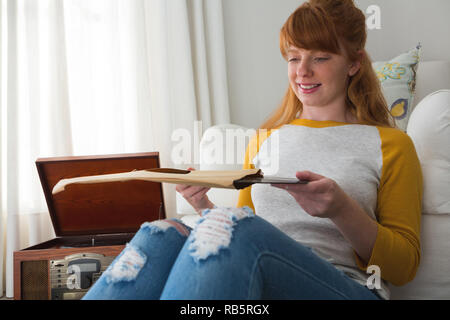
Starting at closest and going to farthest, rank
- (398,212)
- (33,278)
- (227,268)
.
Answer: (227,268) < (398,212) < (33,278)

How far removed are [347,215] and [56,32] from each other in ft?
5.66

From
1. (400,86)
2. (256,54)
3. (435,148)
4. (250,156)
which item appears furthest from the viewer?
(256,54)

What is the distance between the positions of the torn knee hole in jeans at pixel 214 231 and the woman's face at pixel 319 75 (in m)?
0.45

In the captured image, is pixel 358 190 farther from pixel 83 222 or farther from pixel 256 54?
pixel 256 54

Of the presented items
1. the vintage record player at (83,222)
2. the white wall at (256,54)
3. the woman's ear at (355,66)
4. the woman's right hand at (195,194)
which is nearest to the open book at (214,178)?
the woman's right hand at (195,194)

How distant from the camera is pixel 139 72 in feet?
6.57

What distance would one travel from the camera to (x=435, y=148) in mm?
945

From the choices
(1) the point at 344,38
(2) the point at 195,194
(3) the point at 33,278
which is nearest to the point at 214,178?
(2) the point at 195,194

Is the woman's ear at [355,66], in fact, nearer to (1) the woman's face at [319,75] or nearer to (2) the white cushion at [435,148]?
(1) the woman's face at [319,75]

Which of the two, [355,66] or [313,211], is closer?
[313,211]

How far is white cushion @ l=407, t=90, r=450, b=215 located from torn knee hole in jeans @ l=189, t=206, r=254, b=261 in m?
0.51

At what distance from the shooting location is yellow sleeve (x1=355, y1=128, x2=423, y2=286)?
2.52 ft

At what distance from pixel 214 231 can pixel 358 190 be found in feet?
1.29

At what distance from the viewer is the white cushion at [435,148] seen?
0.90 m
